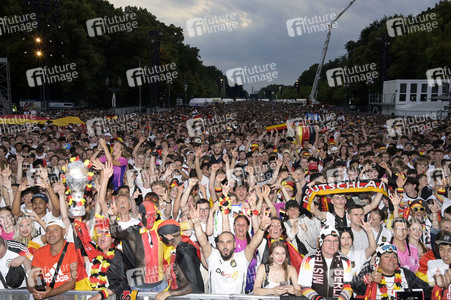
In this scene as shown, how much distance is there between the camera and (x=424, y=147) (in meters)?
10.7

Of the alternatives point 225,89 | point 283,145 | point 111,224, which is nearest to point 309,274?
point 111,224

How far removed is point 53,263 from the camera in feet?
13.4

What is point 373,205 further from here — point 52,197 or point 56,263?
point 52,197

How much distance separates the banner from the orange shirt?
11.6 feet

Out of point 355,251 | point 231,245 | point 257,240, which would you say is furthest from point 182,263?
point 355,251

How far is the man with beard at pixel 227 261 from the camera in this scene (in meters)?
4.18

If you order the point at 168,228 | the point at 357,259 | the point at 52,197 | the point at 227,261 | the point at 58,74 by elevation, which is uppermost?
the point at 58,74

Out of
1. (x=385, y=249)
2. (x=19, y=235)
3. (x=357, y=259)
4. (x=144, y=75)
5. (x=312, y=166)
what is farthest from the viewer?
(x=144, y=75)

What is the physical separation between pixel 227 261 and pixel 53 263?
1.80 m

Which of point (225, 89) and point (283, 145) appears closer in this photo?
point (283, 145)

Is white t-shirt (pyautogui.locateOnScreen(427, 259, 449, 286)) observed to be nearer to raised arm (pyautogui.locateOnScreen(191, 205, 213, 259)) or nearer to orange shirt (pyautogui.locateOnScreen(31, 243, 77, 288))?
raised arm (pyautogui.locateOnScreen(191, 205, 213, 259))

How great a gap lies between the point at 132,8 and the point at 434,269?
72058mm

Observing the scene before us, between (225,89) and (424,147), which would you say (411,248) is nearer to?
(424,147)

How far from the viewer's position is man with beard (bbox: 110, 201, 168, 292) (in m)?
3.99
